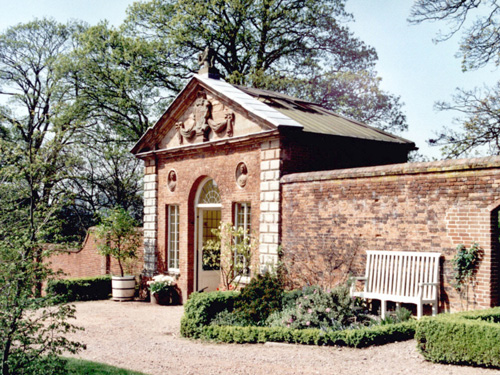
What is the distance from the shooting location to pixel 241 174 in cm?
1420

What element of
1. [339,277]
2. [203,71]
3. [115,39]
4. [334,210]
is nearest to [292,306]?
[339,277]

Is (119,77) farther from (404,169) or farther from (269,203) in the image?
(404,169)

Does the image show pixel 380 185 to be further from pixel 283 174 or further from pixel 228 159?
pixel 228 159

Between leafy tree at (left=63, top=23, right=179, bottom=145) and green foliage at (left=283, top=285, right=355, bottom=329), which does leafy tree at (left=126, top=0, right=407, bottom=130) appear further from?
green foliage at (left=283, top=285, right=355, bottom=329)

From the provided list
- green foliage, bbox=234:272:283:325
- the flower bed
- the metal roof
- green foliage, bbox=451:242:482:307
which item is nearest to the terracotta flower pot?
the flower bed

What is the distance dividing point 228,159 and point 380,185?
4.94m

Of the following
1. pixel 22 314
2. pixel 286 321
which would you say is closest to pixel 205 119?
pixel 286 321

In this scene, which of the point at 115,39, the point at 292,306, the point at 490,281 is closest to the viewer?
the point at 490,281

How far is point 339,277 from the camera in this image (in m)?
11.5

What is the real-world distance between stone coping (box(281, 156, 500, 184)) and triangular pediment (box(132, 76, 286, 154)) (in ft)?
4.96

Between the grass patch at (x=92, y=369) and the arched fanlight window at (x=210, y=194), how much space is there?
7.51 meters

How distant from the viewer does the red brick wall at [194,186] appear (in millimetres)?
13773

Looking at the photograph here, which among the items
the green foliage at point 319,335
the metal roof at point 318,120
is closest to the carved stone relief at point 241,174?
the metal roof at point 318,120

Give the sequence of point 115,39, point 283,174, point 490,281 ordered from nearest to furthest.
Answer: point 490,281
point 283,174
point 115,39
